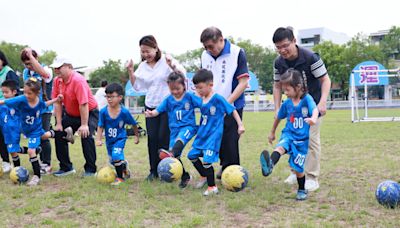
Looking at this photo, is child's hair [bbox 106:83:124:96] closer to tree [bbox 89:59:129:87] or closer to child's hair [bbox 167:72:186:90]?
child's hair [bbox 167:72:186:90]

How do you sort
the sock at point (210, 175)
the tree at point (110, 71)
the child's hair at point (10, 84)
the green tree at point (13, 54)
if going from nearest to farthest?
the sock at point (210, 175) → the child's hair at point (10, 84) → the green tree at point (13, 54) → the tree at point (110, 71)

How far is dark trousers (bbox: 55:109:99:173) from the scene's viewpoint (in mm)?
6766

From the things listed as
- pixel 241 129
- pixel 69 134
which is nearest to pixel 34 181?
pixel 69 134

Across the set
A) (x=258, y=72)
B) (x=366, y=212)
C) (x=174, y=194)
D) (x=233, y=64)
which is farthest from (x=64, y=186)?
(x=258, y=72)

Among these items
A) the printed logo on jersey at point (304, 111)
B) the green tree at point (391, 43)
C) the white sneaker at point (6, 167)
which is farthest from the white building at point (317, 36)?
the printed logo on jersey at point (304, 111)

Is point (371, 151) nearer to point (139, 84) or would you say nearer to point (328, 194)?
point (328, 194)

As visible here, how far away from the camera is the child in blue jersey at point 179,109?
5.59m

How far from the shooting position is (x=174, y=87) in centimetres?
561

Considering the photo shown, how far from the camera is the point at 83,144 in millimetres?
6734

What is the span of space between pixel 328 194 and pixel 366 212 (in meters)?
0.92

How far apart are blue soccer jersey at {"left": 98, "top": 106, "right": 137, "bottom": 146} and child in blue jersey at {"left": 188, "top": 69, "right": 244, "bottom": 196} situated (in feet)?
4.47

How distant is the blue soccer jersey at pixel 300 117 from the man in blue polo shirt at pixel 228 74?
0.82 metres

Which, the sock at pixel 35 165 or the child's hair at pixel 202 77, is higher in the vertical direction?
the child's hair at pixel 202 77

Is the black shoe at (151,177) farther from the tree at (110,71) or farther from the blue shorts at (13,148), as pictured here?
the tree at (110,71)
